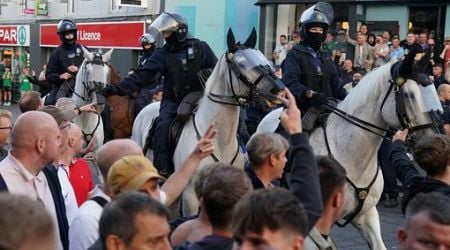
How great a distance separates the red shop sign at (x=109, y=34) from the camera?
25250mm

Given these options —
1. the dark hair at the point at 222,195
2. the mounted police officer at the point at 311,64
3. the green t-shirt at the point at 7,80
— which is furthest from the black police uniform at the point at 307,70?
the green t-shirt at the point at 7,80

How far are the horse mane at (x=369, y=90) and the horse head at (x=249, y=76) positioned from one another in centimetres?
66

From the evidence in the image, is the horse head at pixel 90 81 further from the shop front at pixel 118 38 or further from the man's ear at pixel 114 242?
the shop front at pixel 118 38

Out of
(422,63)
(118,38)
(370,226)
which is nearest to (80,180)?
(370,226)

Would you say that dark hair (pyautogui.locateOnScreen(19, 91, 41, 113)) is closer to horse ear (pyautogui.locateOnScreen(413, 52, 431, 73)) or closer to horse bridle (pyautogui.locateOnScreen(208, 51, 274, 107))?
horse bridle (pyautogui.locateOnScreen(208, 51, 274, 107))

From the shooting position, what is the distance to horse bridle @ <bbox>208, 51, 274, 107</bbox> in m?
6.49

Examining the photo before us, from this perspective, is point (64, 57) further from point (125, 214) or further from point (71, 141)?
point (125, 214)

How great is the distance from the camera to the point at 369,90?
6.27 metres

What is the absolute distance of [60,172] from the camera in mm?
4809

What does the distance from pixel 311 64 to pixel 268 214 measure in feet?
15.4

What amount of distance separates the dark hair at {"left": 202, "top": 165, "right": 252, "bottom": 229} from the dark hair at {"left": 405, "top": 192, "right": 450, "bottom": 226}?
0.72 metres

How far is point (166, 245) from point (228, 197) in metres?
0.39

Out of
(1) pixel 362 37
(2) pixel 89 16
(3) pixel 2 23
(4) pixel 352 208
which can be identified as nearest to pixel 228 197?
(4) pixel 352 208

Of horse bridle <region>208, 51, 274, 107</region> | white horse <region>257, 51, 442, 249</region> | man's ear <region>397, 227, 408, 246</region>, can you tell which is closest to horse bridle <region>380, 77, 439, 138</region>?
white horse <region>257, 51, 442, 249</region>
